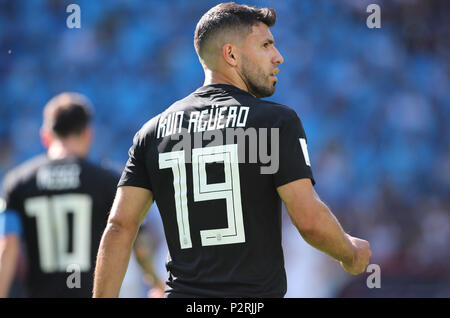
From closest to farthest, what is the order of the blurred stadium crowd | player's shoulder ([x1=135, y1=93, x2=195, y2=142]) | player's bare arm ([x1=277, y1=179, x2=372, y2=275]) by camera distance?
1. player's bare arm ([x1=277, y1=179, x2=372, y2=275])
2. player's shoulder ([x1=135, y1=93, x2=195, y2=142])
3. the blurred stadium crowd

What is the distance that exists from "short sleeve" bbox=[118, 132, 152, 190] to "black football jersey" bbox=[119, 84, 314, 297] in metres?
0.12

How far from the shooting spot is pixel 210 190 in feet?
7.18

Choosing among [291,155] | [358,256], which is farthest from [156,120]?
[358,256]

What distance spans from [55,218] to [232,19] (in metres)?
1.67

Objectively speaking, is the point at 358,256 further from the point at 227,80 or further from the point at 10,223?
the point at 10,223

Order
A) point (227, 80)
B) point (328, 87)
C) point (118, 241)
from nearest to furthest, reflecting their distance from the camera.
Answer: point (118, 241), point (227, 80), point (328, 87)

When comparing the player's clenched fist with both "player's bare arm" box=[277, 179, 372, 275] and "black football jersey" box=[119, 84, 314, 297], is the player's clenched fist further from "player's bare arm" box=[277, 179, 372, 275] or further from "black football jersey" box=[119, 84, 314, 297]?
"black football jersey" box=[119, 84, 314, 297]

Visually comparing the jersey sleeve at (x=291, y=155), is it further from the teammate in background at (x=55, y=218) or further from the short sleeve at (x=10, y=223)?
the short sleeve at (x=10, y=223)

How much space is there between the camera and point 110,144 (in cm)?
730

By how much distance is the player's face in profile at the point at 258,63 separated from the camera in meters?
2.47

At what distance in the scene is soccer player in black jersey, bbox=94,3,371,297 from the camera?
212cm

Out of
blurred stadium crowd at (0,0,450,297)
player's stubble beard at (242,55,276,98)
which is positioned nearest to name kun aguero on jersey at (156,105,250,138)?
player's stubble beard at (242,55,276,98)
